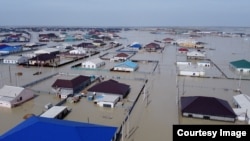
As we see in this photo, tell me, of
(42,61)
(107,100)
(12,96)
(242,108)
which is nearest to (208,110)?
(242,108)

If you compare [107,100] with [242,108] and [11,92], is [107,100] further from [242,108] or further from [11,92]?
[242,108]

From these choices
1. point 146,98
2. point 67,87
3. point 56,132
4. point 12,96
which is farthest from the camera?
point 67,87

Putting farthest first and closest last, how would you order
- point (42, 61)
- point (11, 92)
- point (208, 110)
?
point (42, 61) → point (11, 92) → point (208, 110)

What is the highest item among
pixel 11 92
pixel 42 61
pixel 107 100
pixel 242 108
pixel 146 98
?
pixel 42 61

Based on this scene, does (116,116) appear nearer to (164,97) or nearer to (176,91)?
(164,97)

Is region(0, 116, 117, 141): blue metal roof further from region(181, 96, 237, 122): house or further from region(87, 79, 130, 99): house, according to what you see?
region(87, 79, 130, 99): house

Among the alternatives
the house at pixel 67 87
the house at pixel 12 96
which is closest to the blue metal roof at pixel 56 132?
the house at pixel 12 96

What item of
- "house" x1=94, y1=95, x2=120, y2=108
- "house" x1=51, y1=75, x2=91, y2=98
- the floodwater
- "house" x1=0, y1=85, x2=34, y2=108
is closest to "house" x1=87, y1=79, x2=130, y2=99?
"house" x1=94, y1=95, x2=120, y2=108
